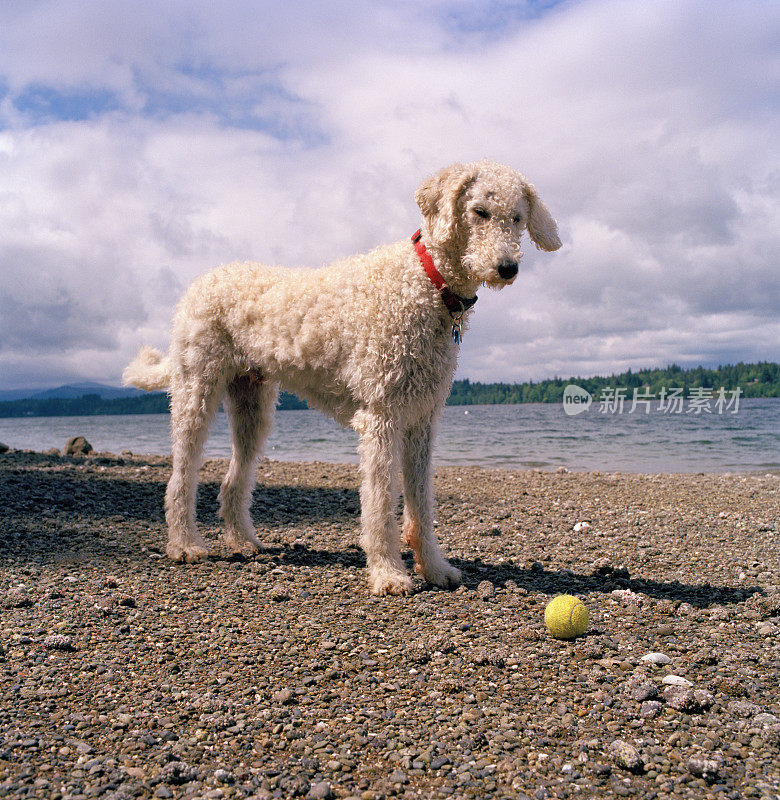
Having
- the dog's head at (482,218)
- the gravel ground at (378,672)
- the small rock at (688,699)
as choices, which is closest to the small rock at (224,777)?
the gravel ground at (378,672)

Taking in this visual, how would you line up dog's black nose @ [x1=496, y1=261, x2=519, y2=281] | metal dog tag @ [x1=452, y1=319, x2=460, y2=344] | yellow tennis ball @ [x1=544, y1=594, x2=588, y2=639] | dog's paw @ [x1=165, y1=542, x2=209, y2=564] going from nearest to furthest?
yellow tennis ball @ [x1=544, y1=594, x2=588, y2=639]
dog's black nose @ [x1=496, y1=261, x2=519, y2=281]
metal dog tag @ [x1=452, y1=319, x2=460, y2=344]
dog's paw @ [x1=165, y1=542, x2=209, y2=564]

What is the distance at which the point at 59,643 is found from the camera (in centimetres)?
394

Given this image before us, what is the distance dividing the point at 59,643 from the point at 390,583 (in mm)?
2302

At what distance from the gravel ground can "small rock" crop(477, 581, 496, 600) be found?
16 mm

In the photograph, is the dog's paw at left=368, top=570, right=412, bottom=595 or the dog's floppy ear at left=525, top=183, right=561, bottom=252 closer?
the dog's paw at left=368, top=570, right=412, bottom=595

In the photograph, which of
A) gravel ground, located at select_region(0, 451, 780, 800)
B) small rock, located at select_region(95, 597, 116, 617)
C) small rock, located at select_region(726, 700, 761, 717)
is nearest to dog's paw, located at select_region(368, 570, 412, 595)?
gravel ground, located at select_region(0, 451, 780, 800)

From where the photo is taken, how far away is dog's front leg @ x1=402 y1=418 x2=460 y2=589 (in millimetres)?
5309

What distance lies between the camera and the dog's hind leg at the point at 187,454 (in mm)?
5949

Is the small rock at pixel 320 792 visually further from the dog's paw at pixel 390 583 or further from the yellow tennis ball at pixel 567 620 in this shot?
the dog's paw at pixel 390 583

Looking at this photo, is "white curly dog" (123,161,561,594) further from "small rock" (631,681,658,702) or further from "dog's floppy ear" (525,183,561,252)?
"small rock" (631,681,658,702)

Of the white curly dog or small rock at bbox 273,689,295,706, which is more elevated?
the white curly dog

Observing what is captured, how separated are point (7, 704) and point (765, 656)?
4353mm

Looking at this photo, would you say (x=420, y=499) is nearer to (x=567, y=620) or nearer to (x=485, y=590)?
(x=485, y=590)

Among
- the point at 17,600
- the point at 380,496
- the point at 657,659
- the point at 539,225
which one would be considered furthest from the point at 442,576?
the point at 17,600
